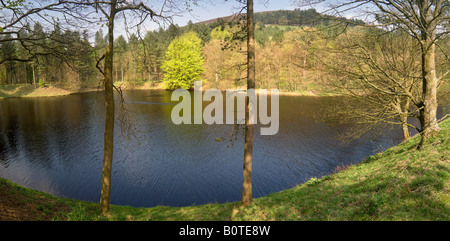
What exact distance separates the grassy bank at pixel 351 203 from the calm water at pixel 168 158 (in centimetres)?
290

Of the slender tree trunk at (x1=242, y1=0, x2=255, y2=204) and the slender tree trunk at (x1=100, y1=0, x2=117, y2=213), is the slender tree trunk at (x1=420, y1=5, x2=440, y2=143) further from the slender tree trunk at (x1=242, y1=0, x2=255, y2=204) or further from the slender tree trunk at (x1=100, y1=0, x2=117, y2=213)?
the slender tree trunk at (x1=100, y1=0, x2=117, y2=213)

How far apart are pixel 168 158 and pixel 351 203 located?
12878 millimetres

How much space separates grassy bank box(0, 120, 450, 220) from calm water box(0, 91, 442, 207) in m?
2.90

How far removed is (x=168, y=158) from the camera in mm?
16828

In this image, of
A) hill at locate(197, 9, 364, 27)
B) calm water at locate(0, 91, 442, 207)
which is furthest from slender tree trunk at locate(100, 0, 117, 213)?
hill at locate(197, 9, 364, 27)

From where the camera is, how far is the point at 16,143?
19391mm

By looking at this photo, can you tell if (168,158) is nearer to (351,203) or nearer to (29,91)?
(351,203)

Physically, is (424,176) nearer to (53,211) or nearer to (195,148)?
(53,211)

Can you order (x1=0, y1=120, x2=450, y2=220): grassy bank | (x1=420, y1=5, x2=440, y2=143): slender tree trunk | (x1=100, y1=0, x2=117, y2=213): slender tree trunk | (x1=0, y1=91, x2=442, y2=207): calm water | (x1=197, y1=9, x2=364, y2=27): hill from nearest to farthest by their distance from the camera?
(x1=0, y1=120, x2=450, y2=220): grassy bank
(x1=420, y1=5, x2=440, y2=143): slender tree trunk
(x1=100, y1=0, x2=117, y2=213): slender tree trunk
(x1=197, y1=9, x2=364, y2=27): hill
(x1=0, y1=91, x2=442, y2=207): calm water

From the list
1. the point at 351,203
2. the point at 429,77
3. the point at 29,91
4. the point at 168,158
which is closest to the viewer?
the point at 351,203

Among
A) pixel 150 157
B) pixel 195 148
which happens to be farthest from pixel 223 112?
pixel 150 157

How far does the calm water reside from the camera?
502 inches

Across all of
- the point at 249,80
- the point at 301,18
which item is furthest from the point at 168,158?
the point at 301,18

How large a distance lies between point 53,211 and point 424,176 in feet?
37.1
